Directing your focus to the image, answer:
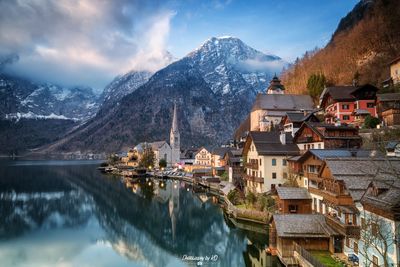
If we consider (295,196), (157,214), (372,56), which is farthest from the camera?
(372,56)

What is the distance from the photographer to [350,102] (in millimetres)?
61344

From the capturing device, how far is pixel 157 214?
188ft

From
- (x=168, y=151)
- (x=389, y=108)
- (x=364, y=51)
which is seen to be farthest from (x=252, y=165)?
(x=168, y=151)

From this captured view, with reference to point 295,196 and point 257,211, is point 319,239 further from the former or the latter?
point 257,211

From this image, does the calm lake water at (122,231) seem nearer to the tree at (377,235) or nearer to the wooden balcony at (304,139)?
the tree at (377,235)

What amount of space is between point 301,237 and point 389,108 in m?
33.6

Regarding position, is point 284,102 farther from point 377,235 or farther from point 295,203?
point 377,235

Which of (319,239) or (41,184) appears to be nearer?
(319,239)

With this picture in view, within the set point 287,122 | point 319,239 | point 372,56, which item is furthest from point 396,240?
point 372,56

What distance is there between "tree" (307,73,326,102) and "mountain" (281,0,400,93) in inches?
149

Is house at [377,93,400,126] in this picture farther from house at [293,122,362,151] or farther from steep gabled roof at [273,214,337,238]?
steep gabled roof at [273,214,337,238]

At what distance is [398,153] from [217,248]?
72.2 ft

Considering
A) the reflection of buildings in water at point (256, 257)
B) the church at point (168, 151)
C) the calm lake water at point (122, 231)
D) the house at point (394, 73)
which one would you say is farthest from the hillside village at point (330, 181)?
the church at point (168, 151)

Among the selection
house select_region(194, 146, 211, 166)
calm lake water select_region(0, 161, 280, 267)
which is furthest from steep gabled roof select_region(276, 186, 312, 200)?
house select_region(194, 146, 211, 166)
